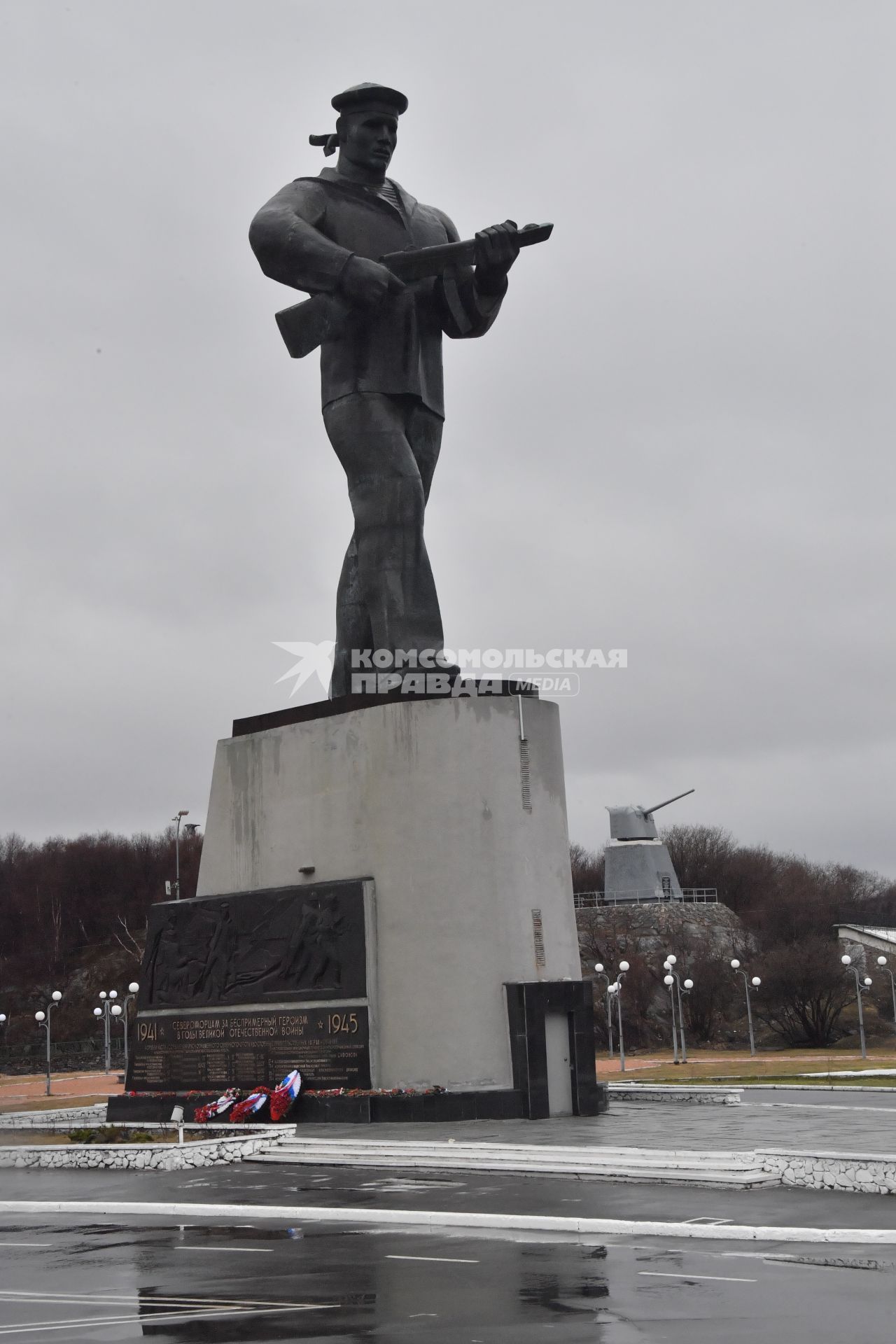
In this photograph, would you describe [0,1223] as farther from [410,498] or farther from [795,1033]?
[795,1033]

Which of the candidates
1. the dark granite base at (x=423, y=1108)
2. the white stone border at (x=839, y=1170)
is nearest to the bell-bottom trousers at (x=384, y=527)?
the dark granite base at (x=423, y=1108)

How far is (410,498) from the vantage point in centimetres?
1722

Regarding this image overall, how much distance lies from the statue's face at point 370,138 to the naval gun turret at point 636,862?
45632 millimetres

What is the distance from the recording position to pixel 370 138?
1770 centimetres

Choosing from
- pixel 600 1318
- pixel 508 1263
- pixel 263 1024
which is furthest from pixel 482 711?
pixel 600 1318

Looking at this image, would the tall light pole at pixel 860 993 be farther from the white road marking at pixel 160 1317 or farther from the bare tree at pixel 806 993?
the white road marking at pixel 160 1317

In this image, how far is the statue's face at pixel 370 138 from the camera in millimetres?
17641

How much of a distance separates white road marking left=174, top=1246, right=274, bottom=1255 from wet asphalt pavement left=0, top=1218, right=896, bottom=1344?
2 centimetres

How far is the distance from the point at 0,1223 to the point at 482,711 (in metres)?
7.57

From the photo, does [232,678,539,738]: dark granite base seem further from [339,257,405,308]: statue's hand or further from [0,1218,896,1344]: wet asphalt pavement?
[0,1218,896,1344]: wet asphalt pavement

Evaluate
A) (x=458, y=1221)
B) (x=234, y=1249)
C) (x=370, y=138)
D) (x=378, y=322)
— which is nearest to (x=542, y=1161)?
(x=458, y=1221)

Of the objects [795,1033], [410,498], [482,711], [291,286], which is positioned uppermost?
[291,286]

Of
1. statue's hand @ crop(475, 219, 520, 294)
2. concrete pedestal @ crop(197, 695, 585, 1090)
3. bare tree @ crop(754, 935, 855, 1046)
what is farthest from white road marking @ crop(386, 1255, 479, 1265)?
bare tree @ crop(754, 935, 855, 1046)

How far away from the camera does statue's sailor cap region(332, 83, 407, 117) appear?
17500mm
